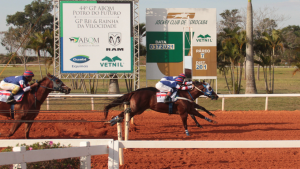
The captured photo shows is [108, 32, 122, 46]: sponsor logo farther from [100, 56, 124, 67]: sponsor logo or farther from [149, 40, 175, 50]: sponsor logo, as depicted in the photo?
[149, 40, 175, 50]: sponsor logo

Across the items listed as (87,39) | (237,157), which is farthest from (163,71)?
(237,157)

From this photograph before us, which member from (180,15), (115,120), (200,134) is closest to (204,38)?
(180,15)

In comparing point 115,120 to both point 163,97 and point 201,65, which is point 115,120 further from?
point 201,65

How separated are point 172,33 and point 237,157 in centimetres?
840

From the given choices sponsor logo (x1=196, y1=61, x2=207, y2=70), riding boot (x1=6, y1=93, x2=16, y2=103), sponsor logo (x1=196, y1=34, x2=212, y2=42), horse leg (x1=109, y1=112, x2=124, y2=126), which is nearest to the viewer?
horse leg (x1=109, y1=112, x2=124, y2=126)

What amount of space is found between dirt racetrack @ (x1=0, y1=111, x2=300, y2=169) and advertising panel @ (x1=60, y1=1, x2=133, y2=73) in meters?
2.43

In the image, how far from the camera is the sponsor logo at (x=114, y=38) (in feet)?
42.4

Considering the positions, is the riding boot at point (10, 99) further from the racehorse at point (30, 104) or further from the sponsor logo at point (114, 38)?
the sponsor logo at point (114, 38)

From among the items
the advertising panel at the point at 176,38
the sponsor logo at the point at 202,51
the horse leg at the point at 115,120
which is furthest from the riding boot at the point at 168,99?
the sponsor logo at the point at 202,51

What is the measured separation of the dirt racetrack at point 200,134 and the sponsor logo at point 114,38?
3094mm

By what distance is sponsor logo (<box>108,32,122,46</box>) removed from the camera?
509 inches

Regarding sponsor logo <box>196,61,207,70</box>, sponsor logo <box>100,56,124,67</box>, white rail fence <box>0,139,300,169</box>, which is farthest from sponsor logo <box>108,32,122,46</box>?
white rail fence <box>0,139,300,169</box>

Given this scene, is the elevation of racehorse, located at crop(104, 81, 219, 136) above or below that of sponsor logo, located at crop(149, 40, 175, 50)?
below

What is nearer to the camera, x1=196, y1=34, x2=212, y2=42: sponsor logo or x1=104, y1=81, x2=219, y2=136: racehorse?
x1=104, y1=81, x2=219, y2=136: racehorse
